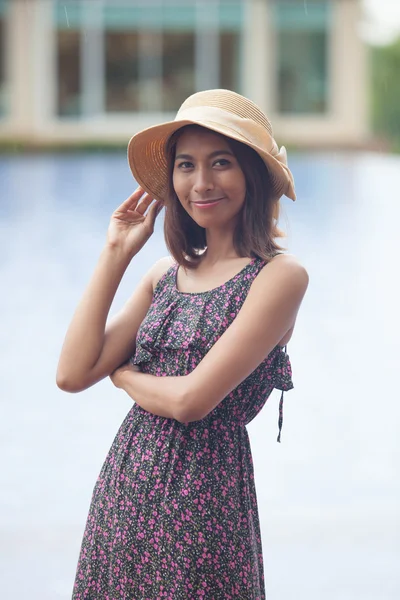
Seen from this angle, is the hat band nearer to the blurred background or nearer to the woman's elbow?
the woman's elbow

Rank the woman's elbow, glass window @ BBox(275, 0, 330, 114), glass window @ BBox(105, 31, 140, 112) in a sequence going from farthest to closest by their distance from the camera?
glass window @ BBox(275, 0, 330, 114) → glass window @ BBox(105, 31, 140, 112) → the woman's elbow

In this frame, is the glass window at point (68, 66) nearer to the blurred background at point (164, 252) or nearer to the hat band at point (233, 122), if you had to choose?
the blurred background at point (164, 252)

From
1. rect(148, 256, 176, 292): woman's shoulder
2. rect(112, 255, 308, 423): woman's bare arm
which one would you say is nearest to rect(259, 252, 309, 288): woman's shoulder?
rect(112, 255, 308, 423): woman's bare arm

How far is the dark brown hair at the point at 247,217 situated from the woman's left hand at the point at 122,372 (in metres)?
0.23

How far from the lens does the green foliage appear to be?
116 feet

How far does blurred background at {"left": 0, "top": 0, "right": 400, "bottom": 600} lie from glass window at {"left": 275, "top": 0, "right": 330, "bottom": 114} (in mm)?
45

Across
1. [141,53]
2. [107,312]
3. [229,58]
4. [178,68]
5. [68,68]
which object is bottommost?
[107,312]

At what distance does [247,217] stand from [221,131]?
7.8 inches

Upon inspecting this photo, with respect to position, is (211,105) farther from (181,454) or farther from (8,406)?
(8,406)

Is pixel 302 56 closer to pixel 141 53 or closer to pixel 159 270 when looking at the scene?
pixel 141 53

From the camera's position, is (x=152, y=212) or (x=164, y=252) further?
(x=164, y=252)

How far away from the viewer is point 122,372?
213cm

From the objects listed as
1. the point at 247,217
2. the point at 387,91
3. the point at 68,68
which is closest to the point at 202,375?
the point at 247,217

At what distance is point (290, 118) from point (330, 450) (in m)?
20.0
